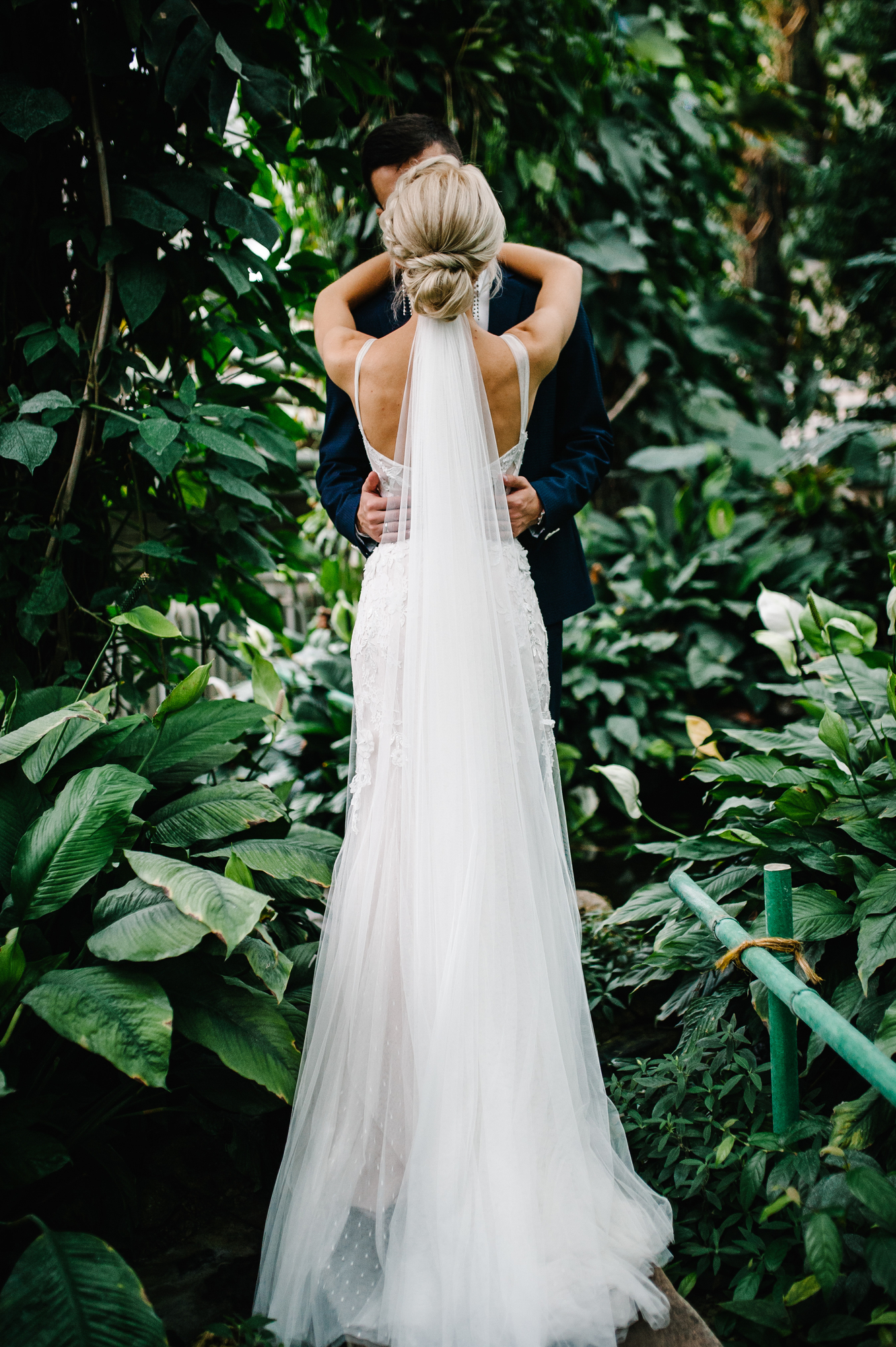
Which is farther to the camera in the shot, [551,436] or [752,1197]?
[551,436]

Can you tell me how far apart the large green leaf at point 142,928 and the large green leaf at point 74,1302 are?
1.19 feet

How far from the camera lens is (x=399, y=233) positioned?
153 cm

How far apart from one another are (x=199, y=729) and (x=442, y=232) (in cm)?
108

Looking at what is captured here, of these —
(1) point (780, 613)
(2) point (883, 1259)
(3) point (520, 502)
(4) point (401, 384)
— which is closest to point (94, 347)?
(4) point (401, 384)

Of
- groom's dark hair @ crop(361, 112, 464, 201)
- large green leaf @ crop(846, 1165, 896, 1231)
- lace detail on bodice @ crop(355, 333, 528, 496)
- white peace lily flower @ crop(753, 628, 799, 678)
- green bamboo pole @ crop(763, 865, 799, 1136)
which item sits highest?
groom's dark hair @ crop(361, 112, 464, 201)

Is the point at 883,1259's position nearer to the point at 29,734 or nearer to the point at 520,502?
the point at 520,502

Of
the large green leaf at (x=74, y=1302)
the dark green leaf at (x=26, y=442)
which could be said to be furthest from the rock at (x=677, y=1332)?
the dark green leaf at (x=26, y=442)

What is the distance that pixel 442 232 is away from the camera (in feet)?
4.93

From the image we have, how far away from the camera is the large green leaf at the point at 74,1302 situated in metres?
1.10

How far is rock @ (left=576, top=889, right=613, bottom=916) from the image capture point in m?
2.77

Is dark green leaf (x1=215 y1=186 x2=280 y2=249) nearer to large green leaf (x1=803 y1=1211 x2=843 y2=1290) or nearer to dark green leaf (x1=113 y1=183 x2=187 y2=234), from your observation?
dark green leaf (x1=113 y1=183 x2=187 y2=234)

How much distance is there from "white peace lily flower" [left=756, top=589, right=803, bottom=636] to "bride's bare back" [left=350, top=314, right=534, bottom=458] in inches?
39.7

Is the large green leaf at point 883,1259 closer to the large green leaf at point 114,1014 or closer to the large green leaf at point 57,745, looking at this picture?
the large green leaf at point 114,1014

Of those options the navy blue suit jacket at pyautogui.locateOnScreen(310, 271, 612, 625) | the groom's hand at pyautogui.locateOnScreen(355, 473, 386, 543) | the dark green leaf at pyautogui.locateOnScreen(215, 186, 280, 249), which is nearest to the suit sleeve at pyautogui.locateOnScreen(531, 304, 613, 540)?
the navy blue suit jacket at pyautogui.locateOnScreen(310, 271, 612, 625)
